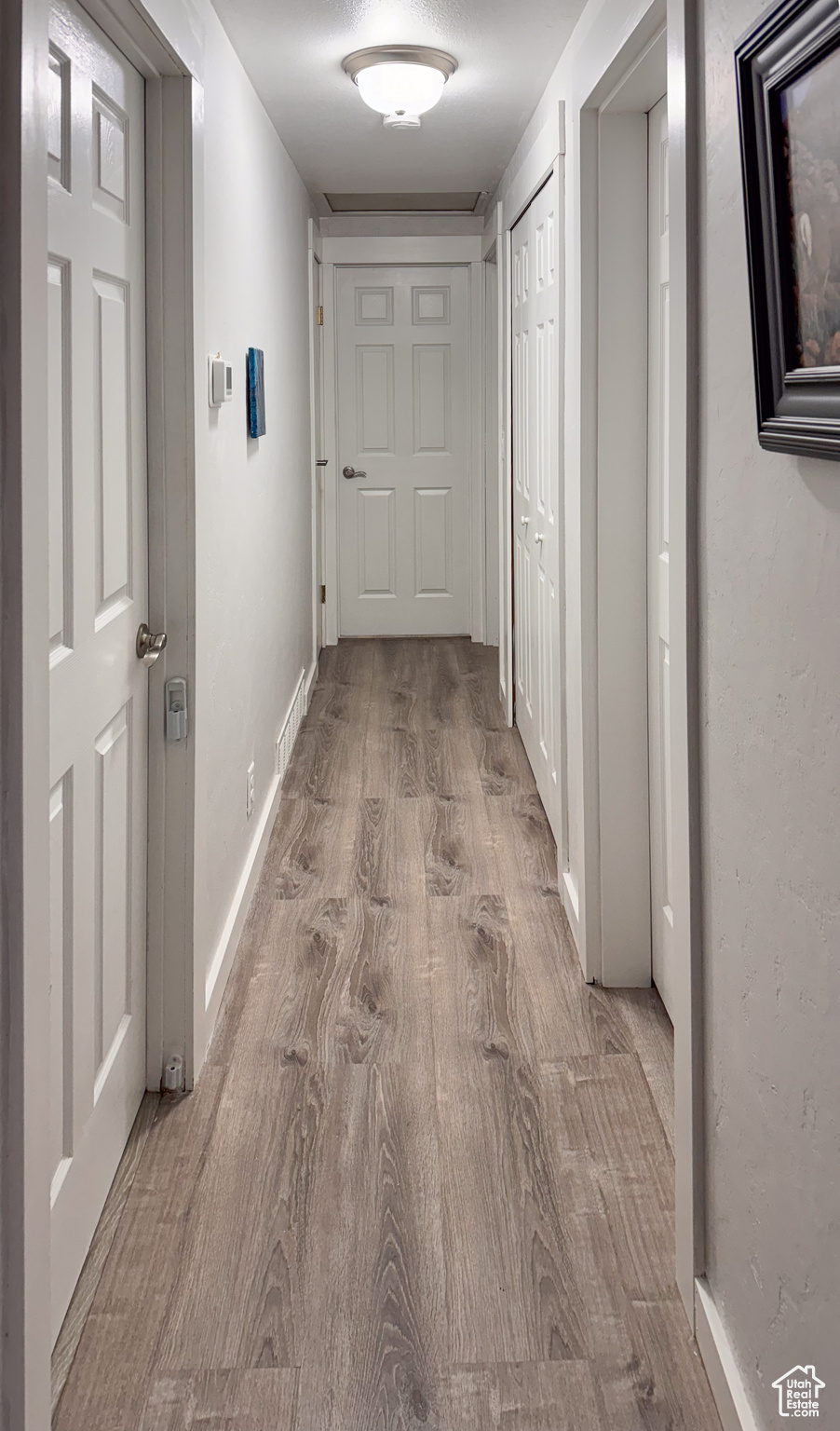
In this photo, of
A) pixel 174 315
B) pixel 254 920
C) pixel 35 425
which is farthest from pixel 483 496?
pixel 35 425

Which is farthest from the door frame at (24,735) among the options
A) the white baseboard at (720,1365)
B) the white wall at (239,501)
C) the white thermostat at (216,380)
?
the white thermostat at (216,380)

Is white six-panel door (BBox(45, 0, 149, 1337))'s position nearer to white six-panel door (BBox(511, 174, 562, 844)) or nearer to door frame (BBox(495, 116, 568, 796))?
white six-panel door (BBox(511, 174, 562, 844))

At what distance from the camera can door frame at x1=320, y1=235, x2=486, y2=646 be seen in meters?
6.14

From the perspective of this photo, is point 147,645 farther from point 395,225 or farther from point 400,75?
Answer: point 395,225

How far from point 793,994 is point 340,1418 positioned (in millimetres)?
860

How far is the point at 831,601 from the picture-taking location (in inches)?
42.6

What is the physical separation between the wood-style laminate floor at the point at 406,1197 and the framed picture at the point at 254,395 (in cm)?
128

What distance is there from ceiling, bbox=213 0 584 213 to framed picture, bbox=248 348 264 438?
0.72 meters

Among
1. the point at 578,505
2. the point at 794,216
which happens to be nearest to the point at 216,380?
the point at 578,505

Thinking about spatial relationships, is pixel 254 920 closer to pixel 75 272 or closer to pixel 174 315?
pixel 174 315

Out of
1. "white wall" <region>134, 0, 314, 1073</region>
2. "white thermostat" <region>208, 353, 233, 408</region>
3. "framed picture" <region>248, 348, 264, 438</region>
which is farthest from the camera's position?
"framed picture" <region>248, 348, 264, 438</region>

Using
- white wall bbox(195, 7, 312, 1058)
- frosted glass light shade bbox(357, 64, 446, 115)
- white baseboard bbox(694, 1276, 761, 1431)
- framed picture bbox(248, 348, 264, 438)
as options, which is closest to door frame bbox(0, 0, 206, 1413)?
white baseboard bbox(694, 1276, 761, 1431)

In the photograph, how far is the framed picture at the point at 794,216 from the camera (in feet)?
3.22

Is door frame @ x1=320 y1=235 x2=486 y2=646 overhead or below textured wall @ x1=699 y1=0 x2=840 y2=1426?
overhead
